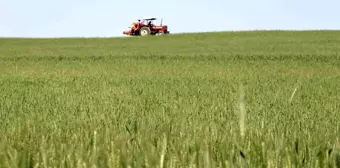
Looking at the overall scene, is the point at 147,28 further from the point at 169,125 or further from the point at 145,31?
the point at 169,125

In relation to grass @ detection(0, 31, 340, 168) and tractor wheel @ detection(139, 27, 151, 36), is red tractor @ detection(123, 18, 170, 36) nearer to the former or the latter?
tractor wheel @ detection(139, 27, 151, 36)

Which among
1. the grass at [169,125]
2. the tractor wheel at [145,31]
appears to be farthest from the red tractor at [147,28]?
the grass at [169,125]

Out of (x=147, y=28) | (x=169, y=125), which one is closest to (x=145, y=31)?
(x=147, y=28)

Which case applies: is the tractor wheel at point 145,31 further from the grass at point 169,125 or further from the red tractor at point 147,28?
the grass at point 169,125

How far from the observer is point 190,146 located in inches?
83.8

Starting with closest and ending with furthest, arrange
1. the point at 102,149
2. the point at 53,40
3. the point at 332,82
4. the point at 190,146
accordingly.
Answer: the point at 102,149 < the point at 190,146 < the point at 332,82 < the point at 53,40

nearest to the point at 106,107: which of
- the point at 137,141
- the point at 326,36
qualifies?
the point at 137,141

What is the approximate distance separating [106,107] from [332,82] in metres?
6.24

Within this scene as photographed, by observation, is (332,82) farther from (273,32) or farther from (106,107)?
(273,32)

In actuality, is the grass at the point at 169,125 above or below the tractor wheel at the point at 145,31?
above

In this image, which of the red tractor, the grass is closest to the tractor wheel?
the red tractor

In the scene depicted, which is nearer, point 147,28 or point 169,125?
point 169,125

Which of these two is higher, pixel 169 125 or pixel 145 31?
pixel 169 125

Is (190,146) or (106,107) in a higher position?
(190,146)
